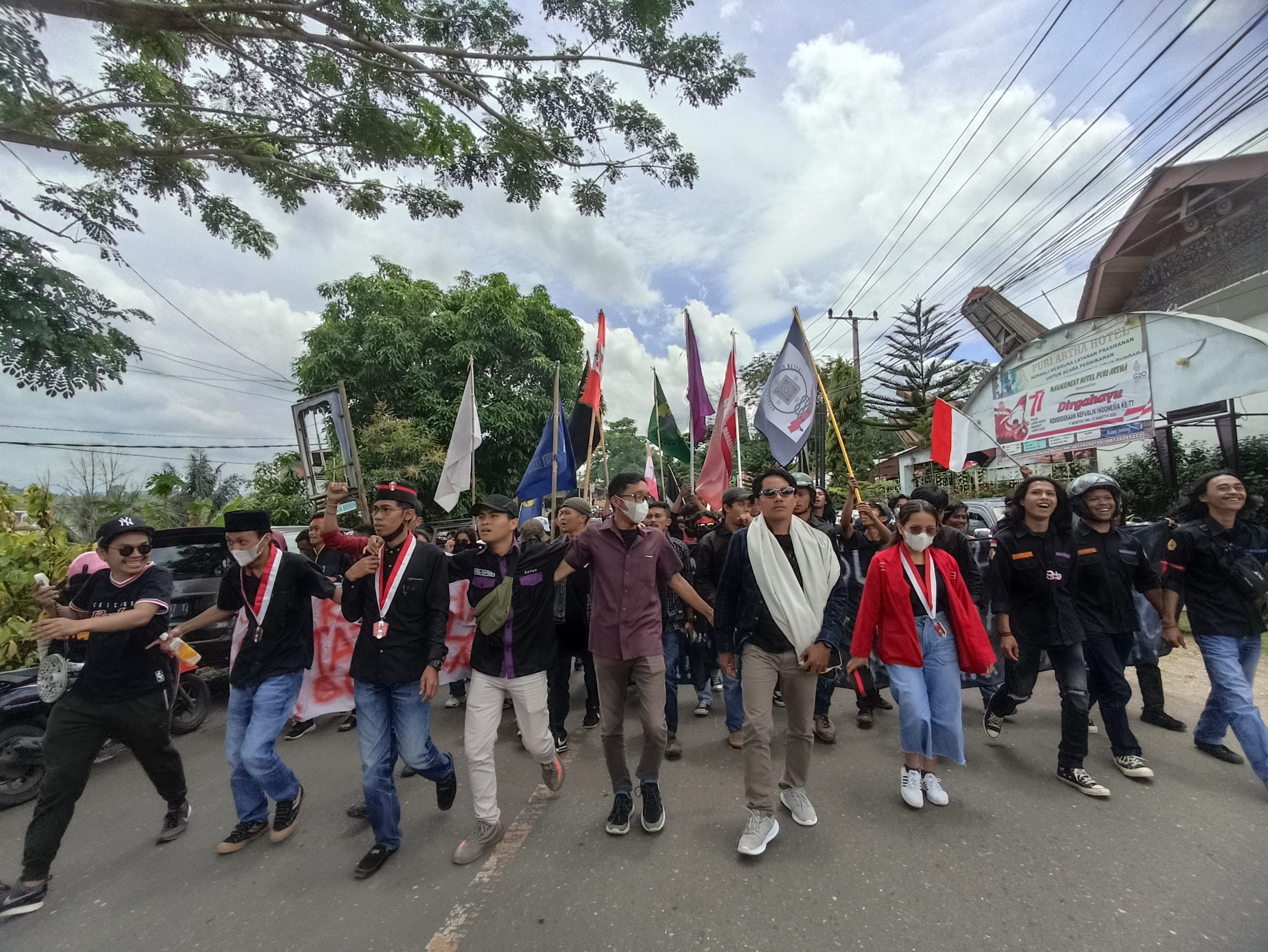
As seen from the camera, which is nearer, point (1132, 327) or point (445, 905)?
point (445, 905)

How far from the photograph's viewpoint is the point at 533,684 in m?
3.27

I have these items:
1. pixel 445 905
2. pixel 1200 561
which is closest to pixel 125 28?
pixel 445 905

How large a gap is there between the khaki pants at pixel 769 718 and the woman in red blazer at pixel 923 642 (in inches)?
19.8

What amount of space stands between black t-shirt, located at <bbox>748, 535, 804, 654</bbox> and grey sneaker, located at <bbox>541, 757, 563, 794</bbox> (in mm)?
1403

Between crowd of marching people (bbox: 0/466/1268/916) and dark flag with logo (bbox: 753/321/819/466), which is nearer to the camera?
crowd of marching people (bbox: 0/466/1268/916)

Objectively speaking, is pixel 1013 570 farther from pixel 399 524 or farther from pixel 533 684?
pixel 399 524

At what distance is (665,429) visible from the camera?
34.6 feet

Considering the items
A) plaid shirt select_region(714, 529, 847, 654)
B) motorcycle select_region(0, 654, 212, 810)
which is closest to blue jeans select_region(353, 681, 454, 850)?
plaid shirt select_region(714, 529, 847, 654)

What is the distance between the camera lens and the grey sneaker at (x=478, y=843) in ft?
9.72

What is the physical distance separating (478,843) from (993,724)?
11.6ft

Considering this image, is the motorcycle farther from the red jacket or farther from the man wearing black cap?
the red jacket

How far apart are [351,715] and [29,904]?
99.0 inches

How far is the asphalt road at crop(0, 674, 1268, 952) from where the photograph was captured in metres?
2.37

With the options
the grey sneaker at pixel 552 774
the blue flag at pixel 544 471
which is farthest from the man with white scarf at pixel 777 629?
the blue flag at pixel 544 471
